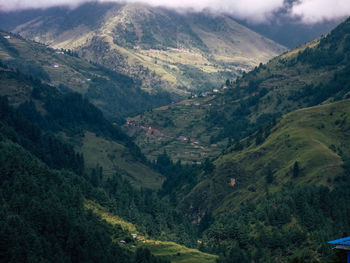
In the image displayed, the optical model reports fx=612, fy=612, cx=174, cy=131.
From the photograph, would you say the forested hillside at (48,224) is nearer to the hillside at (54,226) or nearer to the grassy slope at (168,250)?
the hillside at (54,226)

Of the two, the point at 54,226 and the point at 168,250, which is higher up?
the point at 54,226

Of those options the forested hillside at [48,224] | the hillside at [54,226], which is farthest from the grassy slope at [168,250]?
the forested hillside at [48,224]

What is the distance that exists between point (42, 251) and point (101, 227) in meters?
35.4

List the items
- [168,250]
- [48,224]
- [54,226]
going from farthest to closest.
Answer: [168,250]
[54,226]
[48,224]

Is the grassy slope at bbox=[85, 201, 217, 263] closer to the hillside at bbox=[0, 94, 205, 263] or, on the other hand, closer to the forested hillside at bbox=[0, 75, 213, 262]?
the hillside at bbox=[0, 94, 205, 263]

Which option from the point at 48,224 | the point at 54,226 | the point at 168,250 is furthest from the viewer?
the point at 168,250

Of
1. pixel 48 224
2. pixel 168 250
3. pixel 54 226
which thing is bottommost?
pixel 168 250

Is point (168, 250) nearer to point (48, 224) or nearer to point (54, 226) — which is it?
point (54, 226)

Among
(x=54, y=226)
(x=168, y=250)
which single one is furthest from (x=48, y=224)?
(x=168, y=250)

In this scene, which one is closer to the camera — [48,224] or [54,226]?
[48,224]

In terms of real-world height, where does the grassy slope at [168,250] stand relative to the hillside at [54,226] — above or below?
below

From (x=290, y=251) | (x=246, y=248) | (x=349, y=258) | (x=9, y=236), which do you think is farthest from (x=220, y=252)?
(x=349, y=258)

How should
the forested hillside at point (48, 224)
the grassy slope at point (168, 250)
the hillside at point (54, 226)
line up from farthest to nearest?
the grassy slope at point (168, 250), the hillside at point (54, 226), the forested hillside at point (48, 224)

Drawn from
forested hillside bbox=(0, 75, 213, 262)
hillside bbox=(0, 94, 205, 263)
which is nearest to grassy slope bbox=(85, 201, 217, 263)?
hillside bbox=(0, 94, 205, 263)
